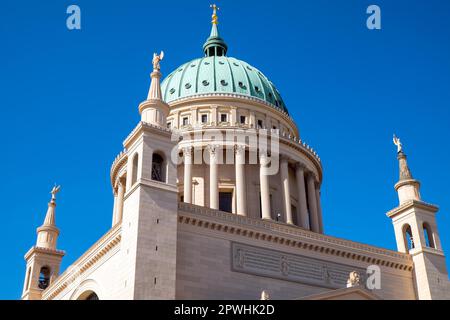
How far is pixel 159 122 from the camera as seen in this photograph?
34000mm

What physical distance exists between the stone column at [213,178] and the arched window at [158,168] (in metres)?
13.2

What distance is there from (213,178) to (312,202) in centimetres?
969

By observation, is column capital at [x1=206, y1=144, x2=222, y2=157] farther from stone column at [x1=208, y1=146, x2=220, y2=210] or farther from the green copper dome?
the green copper dome

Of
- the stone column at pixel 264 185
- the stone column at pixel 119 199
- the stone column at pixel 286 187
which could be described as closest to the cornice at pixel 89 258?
the stone column at pixel 119 199

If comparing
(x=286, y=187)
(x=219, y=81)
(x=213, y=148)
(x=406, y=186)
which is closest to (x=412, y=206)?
(x=406, y=186)

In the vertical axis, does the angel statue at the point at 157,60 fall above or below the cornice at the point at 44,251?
above

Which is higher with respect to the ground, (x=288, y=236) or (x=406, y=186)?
(x=406, y=186)

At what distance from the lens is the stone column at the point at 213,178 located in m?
46.3

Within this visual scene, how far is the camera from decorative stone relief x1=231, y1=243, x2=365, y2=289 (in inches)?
1297

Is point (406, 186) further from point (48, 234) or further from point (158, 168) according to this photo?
point (48, 234)

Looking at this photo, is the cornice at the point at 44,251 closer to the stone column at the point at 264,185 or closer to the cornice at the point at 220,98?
the stone column at the point at 264,185

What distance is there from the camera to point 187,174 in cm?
4825
